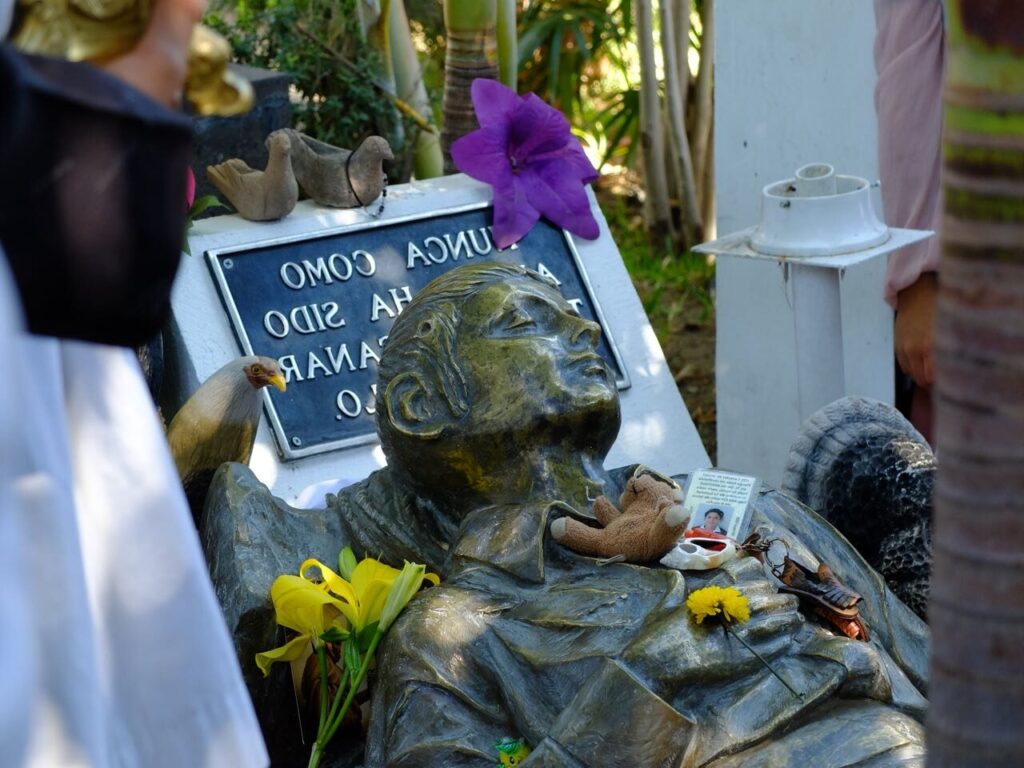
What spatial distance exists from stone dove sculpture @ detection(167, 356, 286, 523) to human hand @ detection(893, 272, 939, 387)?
1436mm

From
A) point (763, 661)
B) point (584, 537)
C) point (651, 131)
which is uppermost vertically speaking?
point (584, 537)

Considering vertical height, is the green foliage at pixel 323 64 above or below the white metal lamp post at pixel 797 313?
above

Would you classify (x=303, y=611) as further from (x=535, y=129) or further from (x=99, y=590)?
(x=535, y=129)

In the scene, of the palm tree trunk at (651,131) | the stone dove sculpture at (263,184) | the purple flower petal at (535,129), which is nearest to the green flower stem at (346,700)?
the stone dove sculpture at (263,184)

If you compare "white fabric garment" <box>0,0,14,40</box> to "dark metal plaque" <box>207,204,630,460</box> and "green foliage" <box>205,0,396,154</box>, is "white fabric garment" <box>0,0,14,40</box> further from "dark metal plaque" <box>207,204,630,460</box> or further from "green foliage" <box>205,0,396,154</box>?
"green foliage" <box>205,0,396,154</box>

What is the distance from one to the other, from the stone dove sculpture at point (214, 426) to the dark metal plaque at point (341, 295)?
22.8 inches

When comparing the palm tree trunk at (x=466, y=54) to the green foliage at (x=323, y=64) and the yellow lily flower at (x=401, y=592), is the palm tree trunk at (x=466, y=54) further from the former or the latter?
the yellow lily flower at (x=401, y=592)

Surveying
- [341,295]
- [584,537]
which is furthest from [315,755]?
[341,295]

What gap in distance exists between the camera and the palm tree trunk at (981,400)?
1.33m

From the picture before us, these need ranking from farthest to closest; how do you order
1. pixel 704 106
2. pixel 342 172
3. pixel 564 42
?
pixel 564 42
pixel 704 106
pixel 342 172

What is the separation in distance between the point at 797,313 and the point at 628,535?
175cm

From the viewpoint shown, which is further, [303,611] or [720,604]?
[303,611]

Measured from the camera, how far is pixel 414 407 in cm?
284

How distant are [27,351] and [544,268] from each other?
301cm
